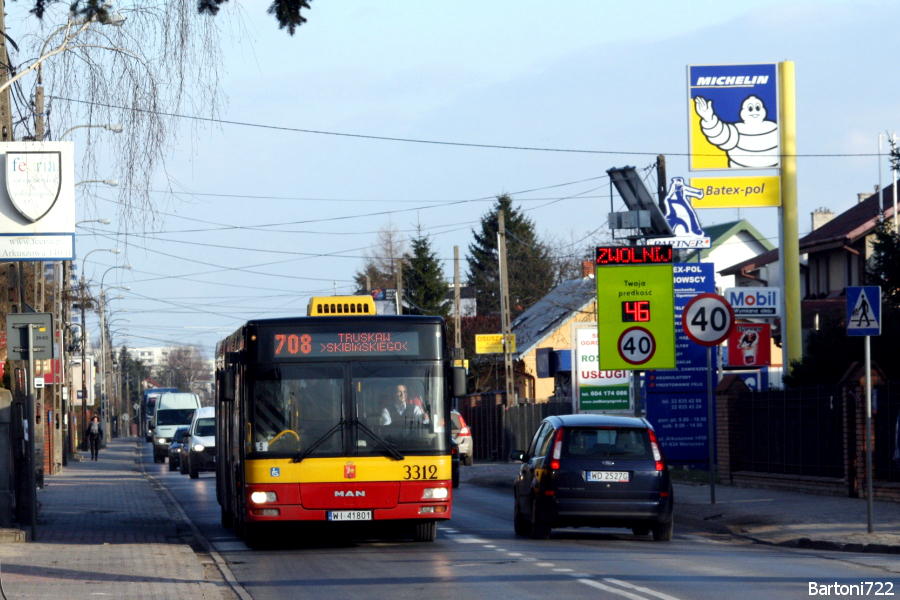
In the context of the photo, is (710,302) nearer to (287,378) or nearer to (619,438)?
(619,438)

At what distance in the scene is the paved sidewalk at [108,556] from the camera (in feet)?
38.3

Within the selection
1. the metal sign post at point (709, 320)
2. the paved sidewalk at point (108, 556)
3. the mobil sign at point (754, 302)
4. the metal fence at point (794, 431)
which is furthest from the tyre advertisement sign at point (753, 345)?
the paved sidewalk at point (108, 556)

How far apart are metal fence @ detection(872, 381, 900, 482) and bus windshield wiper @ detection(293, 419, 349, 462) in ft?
30.3

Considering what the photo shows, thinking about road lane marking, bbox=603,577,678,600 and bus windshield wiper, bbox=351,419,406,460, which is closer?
road lane marking, bbox=603,577,678,600

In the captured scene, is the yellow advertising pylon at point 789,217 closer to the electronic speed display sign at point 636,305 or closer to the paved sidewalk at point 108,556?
the electronic speed display sign at point 636,305

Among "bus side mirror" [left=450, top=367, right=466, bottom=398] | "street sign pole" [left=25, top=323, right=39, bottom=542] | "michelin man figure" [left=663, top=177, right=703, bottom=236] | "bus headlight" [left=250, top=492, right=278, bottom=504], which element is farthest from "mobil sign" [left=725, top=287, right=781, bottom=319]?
"bus headlight" [left=250, top=492, right=278, bottom=504]

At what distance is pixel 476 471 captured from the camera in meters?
37.8

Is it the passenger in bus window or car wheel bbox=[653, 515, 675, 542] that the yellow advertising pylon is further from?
the passenger in bus window

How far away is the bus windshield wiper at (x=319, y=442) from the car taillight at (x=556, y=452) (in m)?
2.62

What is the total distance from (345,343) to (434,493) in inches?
79.3

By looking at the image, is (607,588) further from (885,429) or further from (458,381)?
(885,429)

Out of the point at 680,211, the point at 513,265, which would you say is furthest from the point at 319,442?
the point at 513,265

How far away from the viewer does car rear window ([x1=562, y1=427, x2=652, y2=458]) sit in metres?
16.1

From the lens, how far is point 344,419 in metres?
15.2
